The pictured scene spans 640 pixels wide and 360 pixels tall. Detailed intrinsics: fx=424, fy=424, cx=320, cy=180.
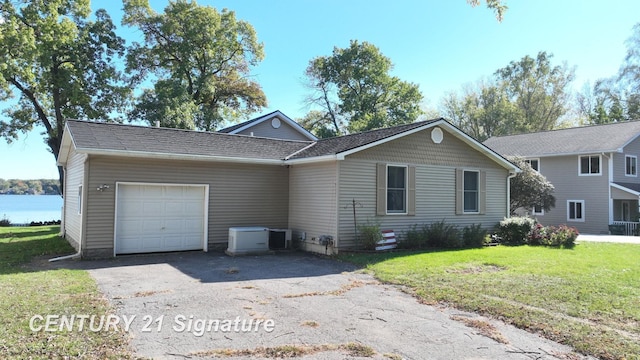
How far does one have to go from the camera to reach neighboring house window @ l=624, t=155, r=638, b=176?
2366 cm

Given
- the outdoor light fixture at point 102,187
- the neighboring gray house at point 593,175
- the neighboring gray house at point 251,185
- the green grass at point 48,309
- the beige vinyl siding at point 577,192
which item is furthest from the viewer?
the beige vinyl siding at point 577,192

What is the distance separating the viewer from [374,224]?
12094 millimetres

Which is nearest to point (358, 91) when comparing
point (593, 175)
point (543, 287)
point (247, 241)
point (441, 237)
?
point (593, 175)

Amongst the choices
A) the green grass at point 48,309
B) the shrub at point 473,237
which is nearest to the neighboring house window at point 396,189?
the shrub at point 473,237

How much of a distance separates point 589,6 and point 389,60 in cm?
2932

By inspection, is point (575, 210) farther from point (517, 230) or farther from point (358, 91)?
point (358, 91)

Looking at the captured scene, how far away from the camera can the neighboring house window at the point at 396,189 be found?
12688mm

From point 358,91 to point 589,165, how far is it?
18014 mm

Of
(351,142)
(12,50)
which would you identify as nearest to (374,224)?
(351,142)

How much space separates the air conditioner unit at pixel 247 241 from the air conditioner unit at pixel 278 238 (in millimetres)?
450

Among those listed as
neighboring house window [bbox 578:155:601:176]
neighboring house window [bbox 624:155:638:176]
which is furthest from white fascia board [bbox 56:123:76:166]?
neighboring house window [bbox 624:155:638:176]

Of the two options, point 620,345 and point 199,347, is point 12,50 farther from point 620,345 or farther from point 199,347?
point 620,345

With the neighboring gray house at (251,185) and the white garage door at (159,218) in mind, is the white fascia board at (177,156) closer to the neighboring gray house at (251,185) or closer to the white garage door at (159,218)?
the neighboring gray house at (251,185)

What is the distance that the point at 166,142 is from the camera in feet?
40.0
